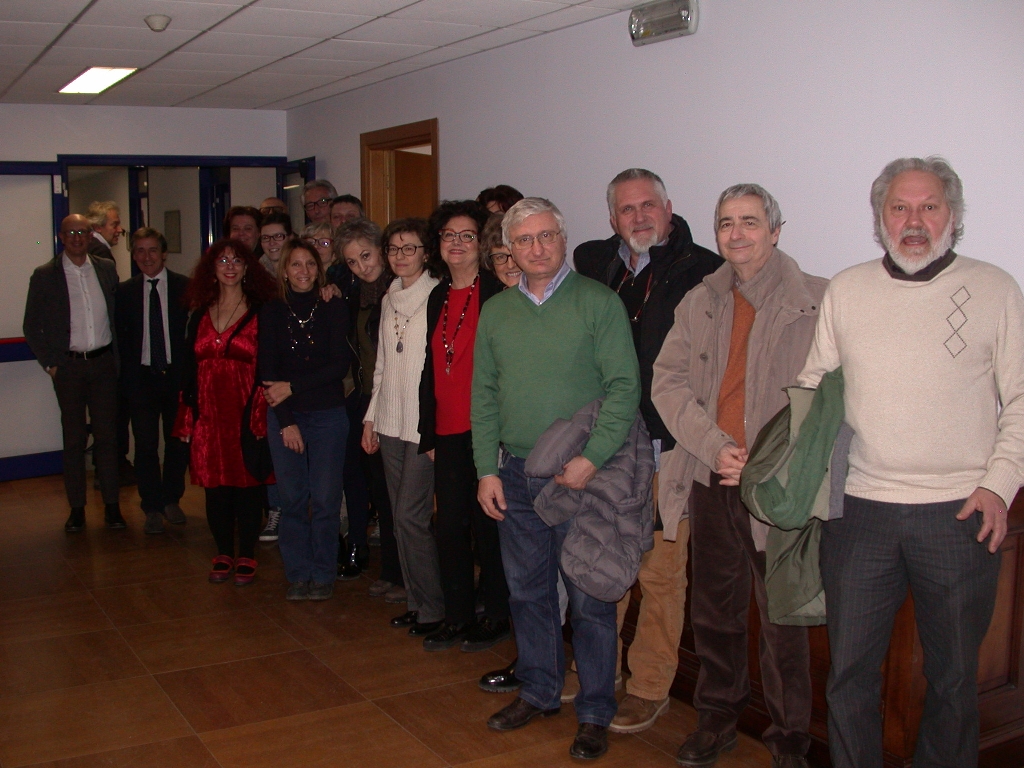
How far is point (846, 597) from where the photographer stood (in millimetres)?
2492

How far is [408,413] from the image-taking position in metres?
3.84

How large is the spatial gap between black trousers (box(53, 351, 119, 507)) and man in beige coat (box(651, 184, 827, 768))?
392 centimetres

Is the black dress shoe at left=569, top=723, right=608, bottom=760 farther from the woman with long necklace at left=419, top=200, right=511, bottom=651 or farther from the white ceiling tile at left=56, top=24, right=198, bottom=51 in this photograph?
the white ceiling tile at left=56, top=24, right=198, bottom=51

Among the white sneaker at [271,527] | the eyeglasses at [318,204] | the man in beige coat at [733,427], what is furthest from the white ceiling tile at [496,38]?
the white sneaker at [271,527]

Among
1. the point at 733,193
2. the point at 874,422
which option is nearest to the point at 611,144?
the point at 733,193

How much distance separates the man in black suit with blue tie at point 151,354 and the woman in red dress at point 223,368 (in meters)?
1.12

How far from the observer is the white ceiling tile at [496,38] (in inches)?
197

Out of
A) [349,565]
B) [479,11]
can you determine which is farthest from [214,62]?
[349,565]

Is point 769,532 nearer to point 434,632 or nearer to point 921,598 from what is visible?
point 921,598

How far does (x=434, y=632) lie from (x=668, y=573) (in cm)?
118

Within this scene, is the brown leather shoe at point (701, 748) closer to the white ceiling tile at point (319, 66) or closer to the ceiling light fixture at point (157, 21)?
the ceiling light fixture at point (157, 21)

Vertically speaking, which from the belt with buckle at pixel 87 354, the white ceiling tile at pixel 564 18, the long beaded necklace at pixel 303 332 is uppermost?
the white ceiling tile at pixel 564 18

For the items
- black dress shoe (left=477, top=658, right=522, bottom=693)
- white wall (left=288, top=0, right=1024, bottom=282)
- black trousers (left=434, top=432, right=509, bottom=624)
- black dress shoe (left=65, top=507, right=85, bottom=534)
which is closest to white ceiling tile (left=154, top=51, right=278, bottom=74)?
white wall (left=288, top=0, right=1024, bottom=282)

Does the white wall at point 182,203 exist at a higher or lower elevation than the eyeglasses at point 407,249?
higher
